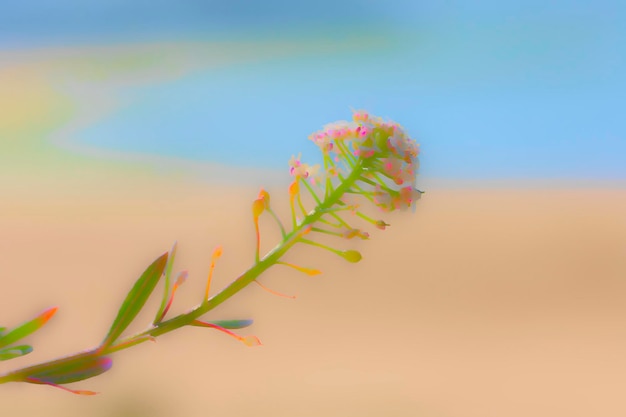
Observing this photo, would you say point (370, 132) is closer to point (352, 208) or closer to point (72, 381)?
point (352, 208)

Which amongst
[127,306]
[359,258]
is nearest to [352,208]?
[359,258]

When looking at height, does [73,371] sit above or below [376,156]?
below

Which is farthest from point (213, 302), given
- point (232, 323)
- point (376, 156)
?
point (376, 156)

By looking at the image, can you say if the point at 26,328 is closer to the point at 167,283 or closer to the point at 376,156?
the point at 167,283

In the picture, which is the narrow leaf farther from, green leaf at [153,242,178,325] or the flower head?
the flower head

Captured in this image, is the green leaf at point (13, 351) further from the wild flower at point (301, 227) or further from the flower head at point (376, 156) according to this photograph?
the flower head at point (376, 156)

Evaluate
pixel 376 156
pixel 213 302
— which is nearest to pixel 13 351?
pixel 213 302

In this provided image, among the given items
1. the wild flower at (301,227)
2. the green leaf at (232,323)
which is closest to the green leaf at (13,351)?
the wild flower at (301,227)

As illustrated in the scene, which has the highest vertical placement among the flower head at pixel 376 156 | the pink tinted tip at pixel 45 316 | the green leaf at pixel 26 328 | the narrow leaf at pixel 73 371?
the flower head at pixel 376 156
